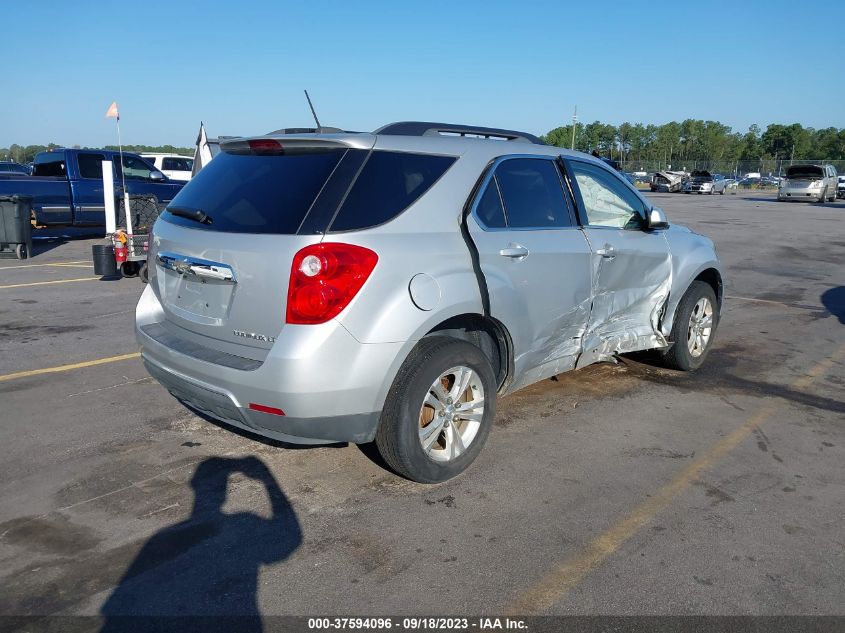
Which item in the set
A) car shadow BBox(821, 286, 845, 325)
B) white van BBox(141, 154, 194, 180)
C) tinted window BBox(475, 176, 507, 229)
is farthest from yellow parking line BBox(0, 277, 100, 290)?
white van BBox(141, 154, 194, 180)

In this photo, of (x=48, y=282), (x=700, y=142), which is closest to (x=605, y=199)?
(x=48, y=282)

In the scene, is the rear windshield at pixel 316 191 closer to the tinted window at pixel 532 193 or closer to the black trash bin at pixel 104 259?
the tinted window at pixel 532 193

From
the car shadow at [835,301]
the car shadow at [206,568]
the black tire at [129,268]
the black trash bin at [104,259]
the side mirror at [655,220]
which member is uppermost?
the side mirror at [655,220]

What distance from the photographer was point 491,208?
407 cm

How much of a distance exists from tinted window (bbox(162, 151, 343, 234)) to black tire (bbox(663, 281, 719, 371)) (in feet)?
11.2

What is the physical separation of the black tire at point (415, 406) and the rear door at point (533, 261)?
38 centimetres

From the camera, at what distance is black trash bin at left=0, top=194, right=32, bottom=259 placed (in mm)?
12000

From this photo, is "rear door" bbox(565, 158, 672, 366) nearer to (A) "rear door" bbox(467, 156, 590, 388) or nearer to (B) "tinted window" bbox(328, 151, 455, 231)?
(A) "rear door" bbox(467, 156, 590, 388)

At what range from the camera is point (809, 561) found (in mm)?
3180

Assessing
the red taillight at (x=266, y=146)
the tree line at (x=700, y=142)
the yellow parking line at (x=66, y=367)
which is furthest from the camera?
the tree line at (x=700, y=142)

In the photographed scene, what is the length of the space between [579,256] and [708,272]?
2.14 meters

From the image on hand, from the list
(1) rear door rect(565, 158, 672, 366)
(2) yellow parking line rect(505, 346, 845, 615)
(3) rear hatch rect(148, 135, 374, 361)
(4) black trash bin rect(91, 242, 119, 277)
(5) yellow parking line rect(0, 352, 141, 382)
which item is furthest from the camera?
(4) black trash bin rect(91, 242, 119, 277)

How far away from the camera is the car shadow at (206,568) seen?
8.86 ft

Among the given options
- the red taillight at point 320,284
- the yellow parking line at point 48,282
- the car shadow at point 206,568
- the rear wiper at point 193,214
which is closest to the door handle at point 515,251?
the red taillight at point 320,284
